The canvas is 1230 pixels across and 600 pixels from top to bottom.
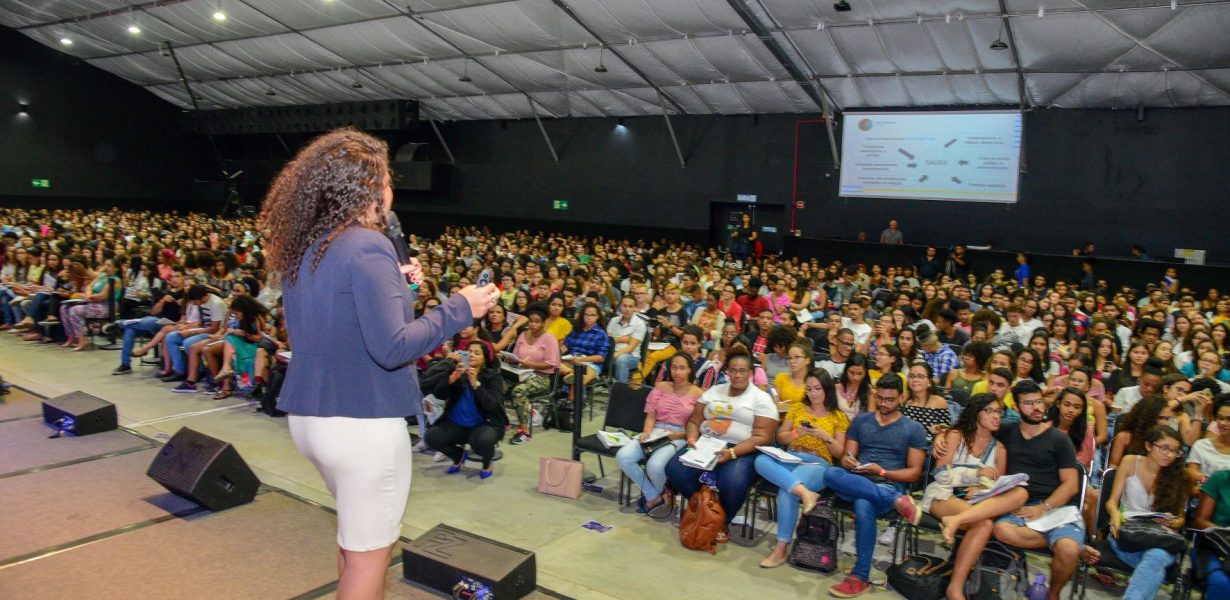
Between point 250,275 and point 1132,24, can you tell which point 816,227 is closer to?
point 1132,24

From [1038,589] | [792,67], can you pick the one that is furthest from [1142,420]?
[792,67]

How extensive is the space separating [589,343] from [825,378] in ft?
10.4

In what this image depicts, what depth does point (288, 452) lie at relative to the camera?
20.7 ft

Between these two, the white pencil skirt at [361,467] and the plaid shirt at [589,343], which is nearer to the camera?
the white pencil skirt at [361,467]

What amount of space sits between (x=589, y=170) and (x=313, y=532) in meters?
19.7

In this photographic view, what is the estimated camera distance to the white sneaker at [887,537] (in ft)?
16.4

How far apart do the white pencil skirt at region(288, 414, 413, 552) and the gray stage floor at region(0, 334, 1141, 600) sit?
1902 mm

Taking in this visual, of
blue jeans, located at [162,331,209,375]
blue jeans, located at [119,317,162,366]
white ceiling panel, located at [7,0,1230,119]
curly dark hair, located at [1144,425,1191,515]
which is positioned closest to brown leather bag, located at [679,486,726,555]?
curly dark hair, located at [1144,425,1191,515]

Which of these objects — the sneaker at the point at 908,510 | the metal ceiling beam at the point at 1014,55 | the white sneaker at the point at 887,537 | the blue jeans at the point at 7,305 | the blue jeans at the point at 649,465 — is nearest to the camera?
the sneaker at the point at 908,510

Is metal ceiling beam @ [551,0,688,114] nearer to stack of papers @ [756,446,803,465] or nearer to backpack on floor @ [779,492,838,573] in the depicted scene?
stack of papers @ [756,446,803,465]

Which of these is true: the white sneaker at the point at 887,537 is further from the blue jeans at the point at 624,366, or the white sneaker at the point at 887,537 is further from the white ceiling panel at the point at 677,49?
the white ceiling panel at the point at 677,49

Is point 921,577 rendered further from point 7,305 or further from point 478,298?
point 7,305

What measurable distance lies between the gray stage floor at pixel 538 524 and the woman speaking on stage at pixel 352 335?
1959 millimetres

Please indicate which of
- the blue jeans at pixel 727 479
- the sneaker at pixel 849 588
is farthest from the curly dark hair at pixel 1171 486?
the blue jeans at pixel 727 479
